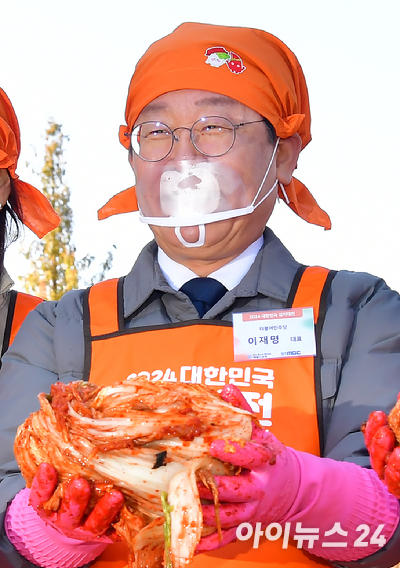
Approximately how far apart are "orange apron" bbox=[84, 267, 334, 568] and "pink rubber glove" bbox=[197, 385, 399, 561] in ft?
0.71

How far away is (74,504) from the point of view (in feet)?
6.86

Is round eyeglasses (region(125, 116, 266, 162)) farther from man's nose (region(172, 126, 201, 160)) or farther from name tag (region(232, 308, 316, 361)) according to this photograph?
name tag (region(232, 308, 316, 361))

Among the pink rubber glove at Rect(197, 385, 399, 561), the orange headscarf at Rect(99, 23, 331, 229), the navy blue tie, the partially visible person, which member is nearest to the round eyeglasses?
the orange headscarf at Rect(99, 23, 331, 229)

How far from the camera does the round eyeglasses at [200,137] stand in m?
3.10

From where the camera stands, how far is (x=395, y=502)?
8.33 ft

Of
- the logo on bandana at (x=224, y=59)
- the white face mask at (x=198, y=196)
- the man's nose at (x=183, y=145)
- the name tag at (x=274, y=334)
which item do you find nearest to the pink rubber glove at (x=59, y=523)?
the name tag at (x=274, y=334)

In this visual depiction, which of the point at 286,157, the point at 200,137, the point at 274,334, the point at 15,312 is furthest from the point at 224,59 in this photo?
the point at 15,312

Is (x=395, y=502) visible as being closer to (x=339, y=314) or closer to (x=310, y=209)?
(x=339, y=314)

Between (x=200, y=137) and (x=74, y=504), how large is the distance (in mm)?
1628

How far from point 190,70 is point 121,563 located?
6.43 feet

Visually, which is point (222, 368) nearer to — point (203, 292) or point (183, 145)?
point (203, 292)

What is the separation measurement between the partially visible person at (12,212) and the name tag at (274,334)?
54.4 inches

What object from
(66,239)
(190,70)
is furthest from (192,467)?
(66,239)

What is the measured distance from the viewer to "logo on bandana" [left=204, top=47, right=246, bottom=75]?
315cm
